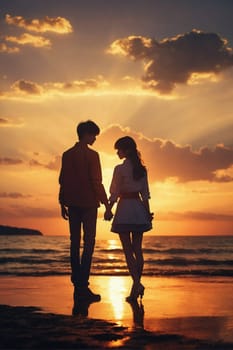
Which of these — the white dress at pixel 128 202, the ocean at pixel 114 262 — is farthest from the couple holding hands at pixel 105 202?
the ocean at pixel 114 262

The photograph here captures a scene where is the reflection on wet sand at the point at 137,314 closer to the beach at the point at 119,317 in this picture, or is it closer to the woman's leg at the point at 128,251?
the beach at the point at 119,317

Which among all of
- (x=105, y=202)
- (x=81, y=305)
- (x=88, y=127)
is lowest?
(x=81, y=305)

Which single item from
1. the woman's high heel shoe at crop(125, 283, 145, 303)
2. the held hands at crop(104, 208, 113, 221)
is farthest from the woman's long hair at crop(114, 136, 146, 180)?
the woman's high heel shoe at crop(125, 283, 145, 303)

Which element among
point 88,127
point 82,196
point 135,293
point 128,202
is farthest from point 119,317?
point 88,127

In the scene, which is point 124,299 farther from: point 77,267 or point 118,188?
point 118,188

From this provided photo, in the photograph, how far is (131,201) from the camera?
24.7 feet

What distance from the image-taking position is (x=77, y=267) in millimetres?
7598

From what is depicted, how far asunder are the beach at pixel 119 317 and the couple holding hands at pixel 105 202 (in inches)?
19.5

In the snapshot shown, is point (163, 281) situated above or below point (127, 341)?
above

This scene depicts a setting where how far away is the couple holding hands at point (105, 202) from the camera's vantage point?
748cm

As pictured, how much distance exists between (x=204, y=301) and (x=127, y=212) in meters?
1.54

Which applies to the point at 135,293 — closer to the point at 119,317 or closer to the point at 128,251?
the point at 128,251

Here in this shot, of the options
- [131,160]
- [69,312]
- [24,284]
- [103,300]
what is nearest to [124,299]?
[103,300]

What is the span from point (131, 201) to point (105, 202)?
34 centimetres
